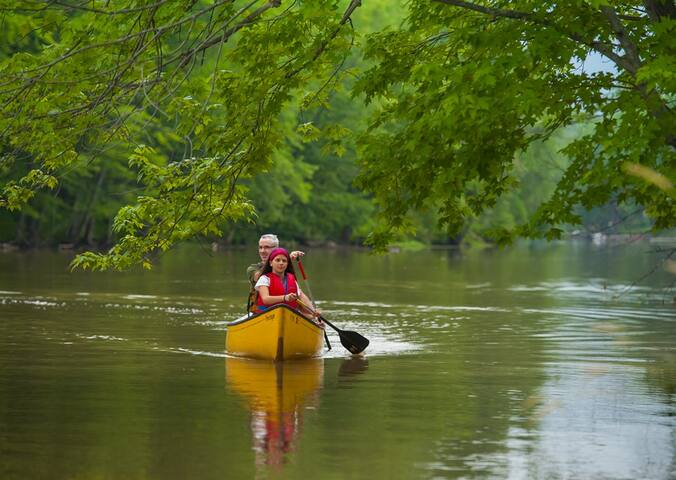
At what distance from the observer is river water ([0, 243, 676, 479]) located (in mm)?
11531

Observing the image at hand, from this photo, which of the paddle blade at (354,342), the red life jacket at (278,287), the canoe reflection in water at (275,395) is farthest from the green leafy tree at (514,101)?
the paddle blade at (354,342)

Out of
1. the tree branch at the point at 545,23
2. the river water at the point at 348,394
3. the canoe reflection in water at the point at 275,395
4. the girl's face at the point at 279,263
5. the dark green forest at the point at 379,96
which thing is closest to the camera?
the river water at the point at 348,394

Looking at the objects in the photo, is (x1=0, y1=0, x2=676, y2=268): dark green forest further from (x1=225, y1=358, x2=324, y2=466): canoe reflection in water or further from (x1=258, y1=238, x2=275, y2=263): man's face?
(x1=258, y1=238, x2=275, y2=263): man's face

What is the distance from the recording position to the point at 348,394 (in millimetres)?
16453

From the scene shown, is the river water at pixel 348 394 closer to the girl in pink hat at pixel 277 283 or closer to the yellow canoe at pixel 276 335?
the yellow canoe at pixel 276 335

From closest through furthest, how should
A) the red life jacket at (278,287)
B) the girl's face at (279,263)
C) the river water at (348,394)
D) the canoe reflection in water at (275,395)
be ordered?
the river water at (348,394), the canoe reflection in water at (275,395), the girl's face at (279,263), the red life jacket at (278,287)

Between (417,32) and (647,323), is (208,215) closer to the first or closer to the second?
(417,32)

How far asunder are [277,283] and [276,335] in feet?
2.61

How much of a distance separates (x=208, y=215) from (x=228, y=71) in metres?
1.71

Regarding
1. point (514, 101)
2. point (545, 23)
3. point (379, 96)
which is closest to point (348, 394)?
point (379, 96)

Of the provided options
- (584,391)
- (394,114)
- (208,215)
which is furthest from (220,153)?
(584,391)

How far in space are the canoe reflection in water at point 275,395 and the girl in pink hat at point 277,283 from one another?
2.78 feet

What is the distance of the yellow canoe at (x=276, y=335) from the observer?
65.6 feet

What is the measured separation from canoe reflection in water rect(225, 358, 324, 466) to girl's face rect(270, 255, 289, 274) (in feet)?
4.25
